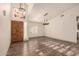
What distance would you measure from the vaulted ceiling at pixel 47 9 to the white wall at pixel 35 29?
80 millimetres

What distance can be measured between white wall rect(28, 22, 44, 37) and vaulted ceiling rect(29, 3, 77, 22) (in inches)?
3.2

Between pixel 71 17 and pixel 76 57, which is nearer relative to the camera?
pixel 76 57

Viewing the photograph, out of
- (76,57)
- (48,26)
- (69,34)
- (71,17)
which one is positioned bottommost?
(76,57)

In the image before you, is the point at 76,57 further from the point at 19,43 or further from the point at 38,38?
the point at 19,43

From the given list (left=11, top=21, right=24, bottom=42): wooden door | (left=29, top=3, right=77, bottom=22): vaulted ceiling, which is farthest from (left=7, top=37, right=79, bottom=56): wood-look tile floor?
(left=29, top=3, right=77, bottom=22): vaulted ceiling

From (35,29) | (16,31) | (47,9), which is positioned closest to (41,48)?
(35,29)

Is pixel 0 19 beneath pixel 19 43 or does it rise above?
above

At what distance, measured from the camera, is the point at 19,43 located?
2.11 meters

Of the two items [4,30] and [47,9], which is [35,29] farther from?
[4,30]

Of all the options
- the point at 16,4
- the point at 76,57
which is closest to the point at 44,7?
the point at 16,4

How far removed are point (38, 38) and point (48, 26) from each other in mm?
255

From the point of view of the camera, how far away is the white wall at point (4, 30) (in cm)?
198

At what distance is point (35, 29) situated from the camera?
218 centimetres

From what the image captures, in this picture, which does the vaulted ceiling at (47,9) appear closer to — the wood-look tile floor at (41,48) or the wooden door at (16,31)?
the wooden door at (16,31)
